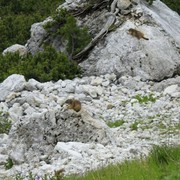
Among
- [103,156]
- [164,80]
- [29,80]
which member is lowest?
[29,80]

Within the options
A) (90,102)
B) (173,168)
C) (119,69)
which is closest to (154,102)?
(90,102)

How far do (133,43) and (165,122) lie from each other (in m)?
6.30

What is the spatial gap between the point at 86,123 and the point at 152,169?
4693 mm

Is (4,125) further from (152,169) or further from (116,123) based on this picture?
(152,169)

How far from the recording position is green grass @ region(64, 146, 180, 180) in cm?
550

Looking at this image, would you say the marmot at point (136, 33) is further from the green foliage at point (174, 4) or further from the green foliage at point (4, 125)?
Result: the green foliage at point (174, 4)

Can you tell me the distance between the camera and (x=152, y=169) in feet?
18.9


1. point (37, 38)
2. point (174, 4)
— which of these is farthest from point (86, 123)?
point (174, 4)

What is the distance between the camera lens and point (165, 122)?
12375 mm

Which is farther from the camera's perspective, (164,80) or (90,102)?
(164,80)

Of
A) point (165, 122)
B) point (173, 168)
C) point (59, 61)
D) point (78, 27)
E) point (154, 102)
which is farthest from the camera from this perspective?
point (78, 27)

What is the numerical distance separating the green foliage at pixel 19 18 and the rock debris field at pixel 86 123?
10.1m

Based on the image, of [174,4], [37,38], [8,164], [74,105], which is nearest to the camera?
[8,164]

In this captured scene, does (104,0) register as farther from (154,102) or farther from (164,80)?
(154,102)
